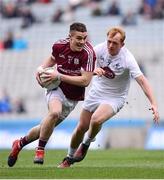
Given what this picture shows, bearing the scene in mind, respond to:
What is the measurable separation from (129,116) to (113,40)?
14.2m

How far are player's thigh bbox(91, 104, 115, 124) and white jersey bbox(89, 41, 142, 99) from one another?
0.33 m

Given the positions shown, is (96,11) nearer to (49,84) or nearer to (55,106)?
(49,84)

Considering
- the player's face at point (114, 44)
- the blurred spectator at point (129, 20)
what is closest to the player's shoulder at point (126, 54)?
the player's face at point (114, 44)

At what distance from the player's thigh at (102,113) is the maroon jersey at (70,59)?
0.55 m

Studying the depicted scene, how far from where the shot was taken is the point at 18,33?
3219 cm

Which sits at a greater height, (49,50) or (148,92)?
(148,92)

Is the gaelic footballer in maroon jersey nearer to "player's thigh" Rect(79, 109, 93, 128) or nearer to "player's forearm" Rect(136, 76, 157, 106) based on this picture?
"player's thigh" Rect(79, 109, 93, 128)

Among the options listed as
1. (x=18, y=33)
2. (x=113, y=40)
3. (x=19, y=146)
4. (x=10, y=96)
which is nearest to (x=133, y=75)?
(x=113, y=40)

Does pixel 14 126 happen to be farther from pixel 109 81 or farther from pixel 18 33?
pixel 109 81

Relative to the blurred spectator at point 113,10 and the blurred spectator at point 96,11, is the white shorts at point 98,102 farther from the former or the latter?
the blurred spectator at point 96,11

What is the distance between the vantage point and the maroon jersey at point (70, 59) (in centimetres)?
1176

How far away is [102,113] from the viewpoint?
12.2 metres

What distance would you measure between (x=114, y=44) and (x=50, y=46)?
19.0 meters

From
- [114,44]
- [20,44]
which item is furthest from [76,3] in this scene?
[114,44]
